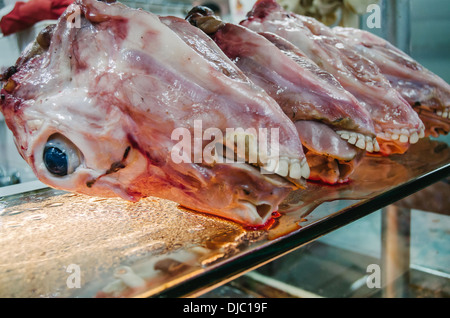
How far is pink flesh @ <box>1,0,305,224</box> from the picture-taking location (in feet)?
3.42

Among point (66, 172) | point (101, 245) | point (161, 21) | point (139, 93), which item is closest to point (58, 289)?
point (101, 245)

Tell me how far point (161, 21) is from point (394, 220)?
2071mm

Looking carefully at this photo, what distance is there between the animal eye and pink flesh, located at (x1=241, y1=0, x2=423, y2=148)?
897mm

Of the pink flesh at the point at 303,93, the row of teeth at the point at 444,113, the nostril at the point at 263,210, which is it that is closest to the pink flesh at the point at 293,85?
the pink flesh at the point at 303,93

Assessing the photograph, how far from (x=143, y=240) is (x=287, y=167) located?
39 centimetres

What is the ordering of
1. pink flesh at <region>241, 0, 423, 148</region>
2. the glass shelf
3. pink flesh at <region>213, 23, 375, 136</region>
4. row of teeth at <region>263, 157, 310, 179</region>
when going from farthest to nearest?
pink flesh at <region>241, 0, 423, 148</region> → pink flesh at <region>213, 23, 375, 136</region> → row of teeth at <region>263, 157, 310, 179</region> → the glass shelf

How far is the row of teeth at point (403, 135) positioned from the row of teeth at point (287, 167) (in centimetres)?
65

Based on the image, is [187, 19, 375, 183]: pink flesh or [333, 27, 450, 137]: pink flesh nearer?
[187, 19, 375, 183]: pink flesh

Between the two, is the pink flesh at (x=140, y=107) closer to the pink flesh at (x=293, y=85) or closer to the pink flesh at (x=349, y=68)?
the pink flesh at (x=293, y=85)

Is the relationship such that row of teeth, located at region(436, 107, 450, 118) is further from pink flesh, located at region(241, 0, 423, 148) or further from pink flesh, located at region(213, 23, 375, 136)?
pink flesh, located at region(213, 23, 375, 136)

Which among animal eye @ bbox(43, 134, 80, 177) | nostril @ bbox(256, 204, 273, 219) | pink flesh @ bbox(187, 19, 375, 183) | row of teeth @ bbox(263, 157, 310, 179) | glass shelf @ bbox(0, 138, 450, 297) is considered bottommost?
glass shelf @ bbox(0, 138, 450, 297)

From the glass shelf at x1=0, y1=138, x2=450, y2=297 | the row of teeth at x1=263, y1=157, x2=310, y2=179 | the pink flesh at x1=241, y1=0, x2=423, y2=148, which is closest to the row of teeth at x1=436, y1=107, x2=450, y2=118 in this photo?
the pink flesh at x1=241, y1=0, x2=423, y2=148

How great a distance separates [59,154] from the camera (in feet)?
3.53

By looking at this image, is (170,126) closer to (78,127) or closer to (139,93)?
(139,93)
